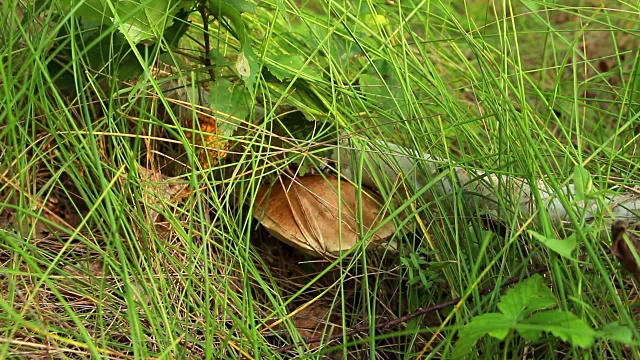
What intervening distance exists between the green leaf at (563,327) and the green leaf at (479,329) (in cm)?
2

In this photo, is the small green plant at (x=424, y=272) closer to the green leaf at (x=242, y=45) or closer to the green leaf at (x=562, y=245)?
the green leaf at (x=562, y=245)

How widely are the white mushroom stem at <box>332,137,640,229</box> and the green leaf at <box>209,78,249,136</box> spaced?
0.24 metres

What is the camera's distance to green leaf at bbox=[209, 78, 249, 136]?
136cm

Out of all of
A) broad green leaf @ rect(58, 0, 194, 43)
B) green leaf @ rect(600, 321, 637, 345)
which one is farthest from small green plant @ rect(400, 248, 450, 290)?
broad green leaf @ rect(58, 0, 194, 43)

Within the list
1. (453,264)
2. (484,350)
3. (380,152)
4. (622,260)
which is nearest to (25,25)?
(380,152)

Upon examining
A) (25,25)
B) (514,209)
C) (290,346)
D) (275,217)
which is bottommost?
(290,346)

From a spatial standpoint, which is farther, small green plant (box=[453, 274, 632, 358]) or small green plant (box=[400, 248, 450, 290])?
small green plant (box=[400, 248, 450, 290])

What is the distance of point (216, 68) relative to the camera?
144 centimetres

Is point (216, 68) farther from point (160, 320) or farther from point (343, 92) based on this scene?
point (160, 320)

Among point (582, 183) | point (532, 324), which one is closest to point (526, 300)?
point (532, 324)

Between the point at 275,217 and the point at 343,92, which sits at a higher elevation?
the point at 343,92

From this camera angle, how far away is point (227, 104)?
137 centimetres

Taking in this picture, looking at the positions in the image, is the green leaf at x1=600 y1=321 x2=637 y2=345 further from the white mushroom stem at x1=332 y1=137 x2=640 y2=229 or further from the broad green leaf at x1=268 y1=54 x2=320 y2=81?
the broad green leaf at x1=268 y1=54 x2=320 y2=81

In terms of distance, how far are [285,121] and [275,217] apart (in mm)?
241
